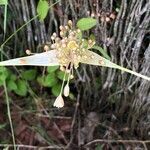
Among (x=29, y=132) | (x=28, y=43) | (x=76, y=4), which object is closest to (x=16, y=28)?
(x=28, y=43)

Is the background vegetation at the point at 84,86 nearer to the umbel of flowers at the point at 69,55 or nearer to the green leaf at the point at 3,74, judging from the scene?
the green leaf at the point at 3,74

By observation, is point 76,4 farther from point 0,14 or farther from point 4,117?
point 4,117

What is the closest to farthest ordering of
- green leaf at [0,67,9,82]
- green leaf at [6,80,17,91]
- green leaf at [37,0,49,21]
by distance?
green leaf at [37,0,49,21] → green leaf at [0,67,9,82] → green leaf at [6,80,17,91]

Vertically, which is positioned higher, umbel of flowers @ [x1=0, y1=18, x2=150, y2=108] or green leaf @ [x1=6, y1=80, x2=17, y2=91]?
umbel of flowers @ [x1=0, y1=18, x2=150, y2=108]

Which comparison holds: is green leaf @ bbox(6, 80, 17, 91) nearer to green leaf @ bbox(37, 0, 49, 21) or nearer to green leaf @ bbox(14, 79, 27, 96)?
green leaf @ bbox(14, 79, 27, 96)

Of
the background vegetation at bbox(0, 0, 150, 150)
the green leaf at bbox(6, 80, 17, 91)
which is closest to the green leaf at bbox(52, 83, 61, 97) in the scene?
the background vegetation at bbox(0, 0, 150, 150)

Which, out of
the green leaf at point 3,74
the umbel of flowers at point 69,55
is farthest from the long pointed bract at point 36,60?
the green leaf at point 3,74

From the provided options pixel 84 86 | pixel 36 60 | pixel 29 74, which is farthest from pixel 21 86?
pixel 36 60

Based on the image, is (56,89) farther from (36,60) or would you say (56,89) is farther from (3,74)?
(36,60)
